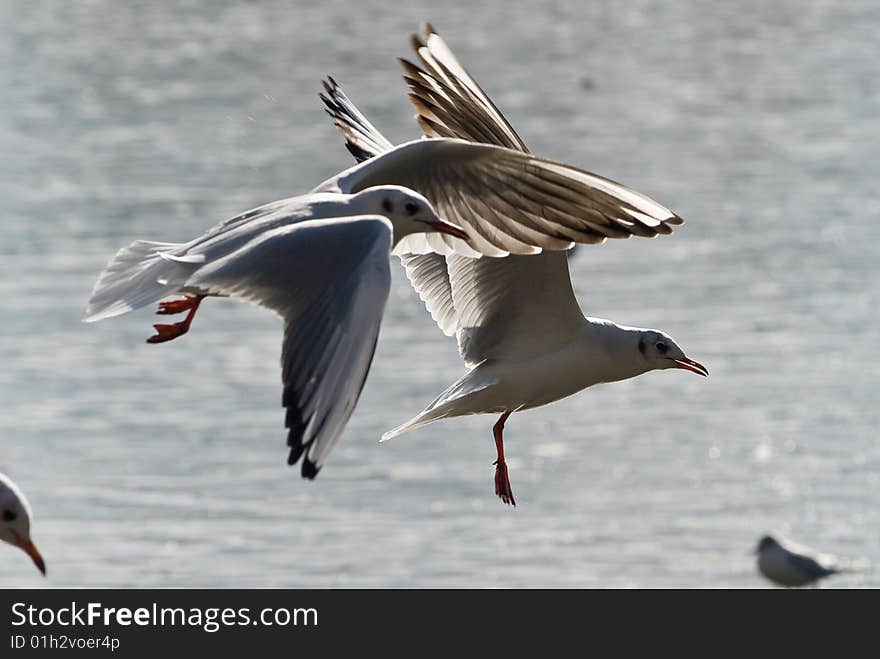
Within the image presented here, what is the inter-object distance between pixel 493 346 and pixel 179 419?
7.83 m

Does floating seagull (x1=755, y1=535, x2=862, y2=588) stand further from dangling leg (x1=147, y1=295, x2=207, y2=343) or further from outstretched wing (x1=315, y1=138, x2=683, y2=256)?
dangling leg (x1=147, y1=295, x2=207, y2=343)

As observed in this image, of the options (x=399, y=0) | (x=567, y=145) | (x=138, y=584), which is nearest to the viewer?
(x=138, y=584)

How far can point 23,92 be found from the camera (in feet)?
84.1

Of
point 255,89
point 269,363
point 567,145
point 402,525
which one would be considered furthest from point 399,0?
point 402,525

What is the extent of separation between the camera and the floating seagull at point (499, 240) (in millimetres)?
5969

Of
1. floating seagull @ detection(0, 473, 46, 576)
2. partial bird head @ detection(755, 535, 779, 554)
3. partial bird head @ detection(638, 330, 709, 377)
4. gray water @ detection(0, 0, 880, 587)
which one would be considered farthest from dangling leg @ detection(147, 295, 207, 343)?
partial bird head @ detection(755, 535, 779, 554)

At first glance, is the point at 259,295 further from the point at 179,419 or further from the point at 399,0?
the point at 399,0

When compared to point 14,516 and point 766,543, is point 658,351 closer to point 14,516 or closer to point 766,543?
point 14,516

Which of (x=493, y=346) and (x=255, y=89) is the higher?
(x=493, y=346)

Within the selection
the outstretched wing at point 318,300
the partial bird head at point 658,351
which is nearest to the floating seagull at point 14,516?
the outstretched wing at point 318,300

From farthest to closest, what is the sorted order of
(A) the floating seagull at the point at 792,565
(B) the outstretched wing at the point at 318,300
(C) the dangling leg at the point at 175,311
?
(A) the floating seagull at the point at 792,565 → (C) the dangling leg at the point at 175,311 → (B) the outstretched wing at the point at 318,300

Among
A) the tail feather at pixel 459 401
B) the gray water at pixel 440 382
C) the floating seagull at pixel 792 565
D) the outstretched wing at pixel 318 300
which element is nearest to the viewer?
the outstretched wing at pixel 318 300

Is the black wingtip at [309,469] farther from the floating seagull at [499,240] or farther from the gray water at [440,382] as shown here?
the gray water at [440,382]

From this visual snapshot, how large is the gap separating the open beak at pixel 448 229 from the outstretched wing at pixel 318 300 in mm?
514
